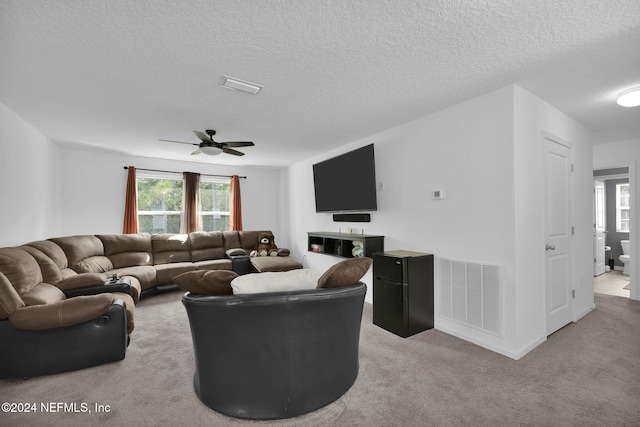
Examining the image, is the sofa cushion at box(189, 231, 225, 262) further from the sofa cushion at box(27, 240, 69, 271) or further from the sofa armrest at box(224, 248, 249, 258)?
the sofa cushion at box(27, 240, 69, 271)

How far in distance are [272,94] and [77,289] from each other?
2783 mm

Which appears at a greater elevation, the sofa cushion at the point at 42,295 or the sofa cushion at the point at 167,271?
the sofa cushion at the point at 42,295

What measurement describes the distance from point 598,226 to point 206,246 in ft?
25.9

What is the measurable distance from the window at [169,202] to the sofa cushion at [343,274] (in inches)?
201

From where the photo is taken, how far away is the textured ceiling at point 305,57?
5.44 feet

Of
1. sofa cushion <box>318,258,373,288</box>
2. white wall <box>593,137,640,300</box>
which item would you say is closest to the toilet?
white wall <box>593,137,640,300</box>

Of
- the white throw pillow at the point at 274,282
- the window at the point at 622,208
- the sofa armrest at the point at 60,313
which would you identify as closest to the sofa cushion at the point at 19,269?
the sofa armrest at the point at 60,313

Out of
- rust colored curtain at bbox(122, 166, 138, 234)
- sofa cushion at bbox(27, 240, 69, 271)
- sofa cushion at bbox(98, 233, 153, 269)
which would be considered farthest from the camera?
rust colored curtain at bbox(122, 166, 138, 234)

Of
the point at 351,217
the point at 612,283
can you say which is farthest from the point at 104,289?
the point at 612,283

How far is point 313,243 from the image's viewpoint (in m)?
5.36

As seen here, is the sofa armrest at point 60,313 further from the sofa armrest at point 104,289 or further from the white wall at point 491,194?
the white wall at point 491,194

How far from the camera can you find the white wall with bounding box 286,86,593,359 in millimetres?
Result: 2617

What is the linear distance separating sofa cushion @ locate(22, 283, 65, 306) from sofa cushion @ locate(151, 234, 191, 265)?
2.40 meters

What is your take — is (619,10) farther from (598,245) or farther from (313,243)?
(598,245)
